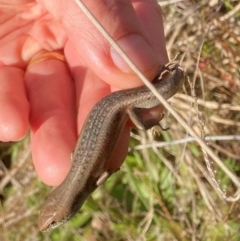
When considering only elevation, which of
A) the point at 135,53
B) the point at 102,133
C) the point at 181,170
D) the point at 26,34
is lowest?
the point at 181,170

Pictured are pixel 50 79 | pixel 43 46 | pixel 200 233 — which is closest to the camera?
pixel 50 79

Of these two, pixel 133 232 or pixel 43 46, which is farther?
pixel 133 232

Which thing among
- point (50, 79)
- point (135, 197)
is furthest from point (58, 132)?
point (135, 197)

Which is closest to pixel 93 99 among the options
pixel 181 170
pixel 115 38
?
pixel 115 38

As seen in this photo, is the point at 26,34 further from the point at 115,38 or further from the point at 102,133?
the point at 115,38

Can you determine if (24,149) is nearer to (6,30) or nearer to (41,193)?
(41,193)

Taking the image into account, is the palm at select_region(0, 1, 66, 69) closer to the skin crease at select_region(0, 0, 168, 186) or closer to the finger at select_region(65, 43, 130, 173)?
the skin crease at select_region(0, 0, 168, 186)

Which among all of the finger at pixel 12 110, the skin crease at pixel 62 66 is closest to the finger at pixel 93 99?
the skin crease at pixel 62 66

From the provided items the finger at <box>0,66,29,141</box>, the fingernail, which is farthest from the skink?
the finger at <box>0,66,29,141</box>
